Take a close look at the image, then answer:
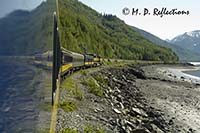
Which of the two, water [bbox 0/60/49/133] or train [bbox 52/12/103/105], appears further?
train [bbox 52/12/103/105]

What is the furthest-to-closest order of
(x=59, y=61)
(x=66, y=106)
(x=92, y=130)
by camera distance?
(x=66, y=106), (x=92, y=130), (x=59, y=61)

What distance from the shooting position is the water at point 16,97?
174 centimetres

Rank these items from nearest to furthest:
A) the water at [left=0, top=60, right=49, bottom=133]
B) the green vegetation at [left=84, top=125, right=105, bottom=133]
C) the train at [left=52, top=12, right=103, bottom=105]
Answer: the water at [left=0, top=60, right=49, bottom=133] < the train at [left=52, top=12, right=103, bottom=105] < the green vegetation at [left=84, top=125, right=105, bottom=133]

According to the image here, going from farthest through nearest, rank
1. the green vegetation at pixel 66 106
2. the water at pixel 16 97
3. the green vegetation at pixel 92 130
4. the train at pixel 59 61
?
1. the green vegetation at pixel 66 106
2. the green vegetation at pixel 92 130
3. the train at pixel 59 61
4. the water at pixel 16 97

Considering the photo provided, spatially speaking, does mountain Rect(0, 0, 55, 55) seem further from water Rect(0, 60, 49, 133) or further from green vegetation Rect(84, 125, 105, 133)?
green vegetation Rect(84, 125, 105, 133)

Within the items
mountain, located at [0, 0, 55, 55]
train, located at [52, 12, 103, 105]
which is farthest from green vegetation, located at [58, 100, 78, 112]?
mountain, located at [0, 0, 55, 55]

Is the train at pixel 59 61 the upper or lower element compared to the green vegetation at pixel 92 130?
upper

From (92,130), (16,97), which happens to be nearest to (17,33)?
(16,97)

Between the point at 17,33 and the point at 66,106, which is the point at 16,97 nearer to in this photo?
the point at 17,33

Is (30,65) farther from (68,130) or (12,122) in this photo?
(68,130)

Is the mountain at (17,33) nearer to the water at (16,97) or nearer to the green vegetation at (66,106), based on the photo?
the water at (16,97)

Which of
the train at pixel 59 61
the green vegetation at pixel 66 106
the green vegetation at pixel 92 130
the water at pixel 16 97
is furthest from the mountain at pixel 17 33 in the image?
the green vegetation at pixel 66 106

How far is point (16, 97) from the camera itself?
204cm

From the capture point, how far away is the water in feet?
5.72
